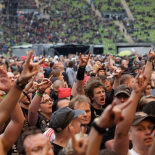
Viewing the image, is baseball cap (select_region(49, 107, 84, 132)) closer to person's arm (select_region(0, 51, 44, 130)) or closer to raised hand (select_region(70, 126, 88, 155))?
person's arm (select_region(0, 51, 44, 130))

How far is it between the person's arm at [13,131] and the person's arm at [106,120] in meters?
1.07

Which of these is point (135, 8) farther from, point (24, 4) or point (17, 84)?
point (17, 84)

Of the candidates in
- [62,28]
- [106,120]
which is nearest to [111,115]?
[106,120]

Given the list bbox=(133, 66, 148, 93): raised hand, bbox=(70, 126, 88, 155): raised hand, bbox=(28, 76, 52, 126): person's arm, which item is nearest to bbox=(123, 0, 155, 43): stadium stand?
bbox=(28, 76, 52, 126): person's arm

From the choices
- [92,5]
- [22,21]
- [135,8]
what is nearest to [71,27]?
[22,21]

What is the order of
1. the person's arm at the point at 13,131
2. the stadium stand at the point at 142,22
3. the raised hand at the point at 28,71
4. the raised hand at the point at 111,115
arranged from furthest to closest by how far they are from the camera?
1. the stadium stand at the point at 142,22
2. the person's arm at the point at 13,131
3. the raised hand at the point at 28,71
4. the raised hand at the point at 111,115

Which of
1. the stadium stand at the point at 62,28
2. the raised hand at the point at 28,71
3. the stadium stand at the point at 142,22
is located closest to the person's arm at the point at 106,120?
the raised hand at the point at 28,71

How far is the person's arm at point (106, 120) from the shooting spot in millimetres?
1724

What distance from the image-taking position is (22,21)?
126 ft

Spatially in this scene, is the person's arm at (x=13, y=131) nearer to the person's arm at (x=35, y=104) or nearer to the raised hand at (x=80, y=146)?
the person's arm at (x=35, y=104)

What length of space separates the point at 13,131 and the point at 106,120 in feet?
4.15

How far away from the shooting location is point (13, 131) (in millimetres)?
2713

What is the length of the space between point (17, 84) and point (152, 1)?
158 feet

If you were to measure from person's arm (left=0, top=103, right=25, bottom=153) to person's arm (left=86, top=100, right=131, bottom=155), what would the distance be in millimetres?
1068
